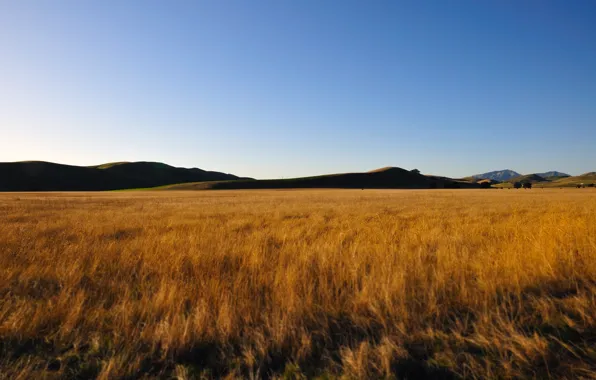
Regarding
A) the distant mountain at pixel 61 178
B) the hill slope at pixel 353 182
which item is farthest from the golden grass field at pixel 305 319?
the distant mountain at pixel 61 178

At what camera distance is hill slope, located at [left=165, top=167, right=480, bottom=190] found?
134m

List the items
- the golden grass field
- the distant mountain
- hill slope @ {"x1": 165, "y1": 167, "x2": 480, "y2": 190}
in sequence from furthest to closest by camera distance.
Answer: the distant mountain
hill slope @ {"x1": 165, "y1": 167, "x2": 480, "y2": 190}
the golden grass field

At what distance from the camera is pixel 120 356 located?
268cm

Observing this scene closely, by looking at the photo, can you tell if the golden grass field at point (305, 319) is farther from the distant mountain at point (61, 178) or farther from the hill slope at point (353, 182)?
the distant mountain at point (61, 178)

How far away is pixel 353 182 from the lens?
502ft

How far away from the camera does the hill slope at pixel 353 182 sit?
133750 millimetres

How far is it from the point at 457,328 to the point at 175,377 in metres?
2.71

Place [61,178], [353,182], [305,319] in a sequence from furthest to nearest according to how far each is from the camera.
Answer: [353,182] < [61,178] < [305,319]

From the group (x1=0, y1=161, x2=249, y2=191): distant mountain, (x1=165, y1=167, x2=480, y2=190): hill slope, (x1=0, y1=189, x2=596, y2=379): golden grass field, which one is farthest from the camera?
(x1=0, y1=161, x2=249, y2=191): distant mountain

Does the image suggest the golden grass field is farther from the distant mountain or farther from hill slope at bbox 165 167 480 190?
the distant mountain

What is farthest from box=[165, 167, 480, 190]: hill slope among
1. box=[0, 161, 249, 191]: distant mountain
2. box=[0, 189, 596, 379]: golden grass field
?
box=[0, 189, 596, 379]: golden grass field

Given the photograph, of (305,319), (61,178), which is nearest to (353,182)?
(61,178)

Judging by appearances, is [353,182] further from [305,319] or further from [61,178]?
[305,319]

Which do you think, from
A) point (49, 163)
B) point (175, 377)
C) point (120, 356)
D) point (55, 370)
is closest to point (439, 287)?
point (175, 377)
